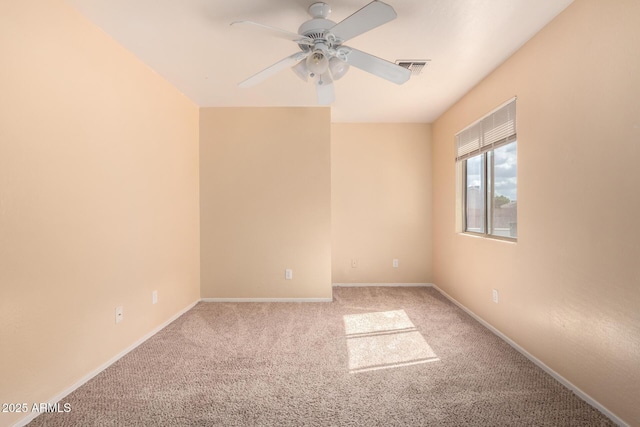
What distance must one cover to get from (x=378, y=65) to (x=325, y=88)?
1.71ft

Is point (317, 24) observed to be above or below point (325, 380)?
above

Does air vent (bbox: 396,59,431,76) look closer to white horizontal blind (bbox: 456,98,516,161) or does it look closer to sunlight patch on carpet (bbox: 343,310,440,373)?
white horizontal blind (bbox: 456,98,516,161)

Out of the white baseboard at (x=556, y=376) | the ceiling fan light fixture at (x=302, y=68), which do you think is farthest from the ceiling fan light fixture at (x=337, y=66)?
the white baseboard at (x=556, y=376)

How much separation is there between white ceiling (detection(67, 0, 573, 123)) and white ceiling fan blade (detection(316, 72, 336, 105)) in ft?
1.15

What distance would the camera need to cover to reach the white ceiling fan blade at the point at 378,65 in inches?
79.2

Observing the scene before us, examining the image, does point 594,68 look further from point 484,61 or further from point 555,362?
point 555,362

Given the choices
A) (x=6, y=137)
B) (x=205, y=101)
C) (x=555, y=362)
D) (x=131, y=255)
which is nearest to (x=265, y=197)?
(x=205, y=101)

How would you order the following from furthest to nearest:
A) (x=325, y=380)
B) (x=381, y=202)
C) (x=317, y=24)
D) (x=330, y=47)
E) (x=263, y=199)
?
(x=381, y=202) → (x=263, y=199) → (x=325, y=380) → (x=330, y=47) → (x=317, y=24)

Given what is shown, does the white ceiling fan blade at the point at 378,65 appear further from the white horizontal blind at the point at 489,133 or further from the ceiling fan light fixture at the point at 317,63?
the white horizontal blind at the point at 489,133

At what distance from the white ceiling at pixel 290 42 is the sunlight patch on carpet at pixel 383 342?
234cm

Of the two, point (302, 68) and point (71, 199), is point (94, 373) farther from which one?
point (302, 68)

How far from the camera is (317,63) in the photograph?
6.90ft

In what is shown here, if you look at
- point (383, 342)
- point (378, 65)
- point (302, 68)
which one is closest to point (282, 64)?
point (302, 68)

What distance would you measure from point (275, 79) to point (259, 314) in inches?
94.4
